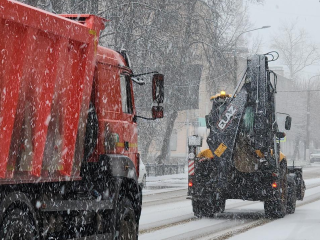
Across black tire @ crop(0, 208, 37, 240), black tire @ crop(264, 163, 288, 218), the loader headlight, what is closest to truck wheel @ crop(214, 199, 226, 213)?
black tire @ crop(264, 163, 288, 218)

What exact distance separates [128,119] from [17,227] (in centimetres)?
296

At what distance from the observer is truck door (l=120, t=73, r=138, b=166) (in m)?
9.37

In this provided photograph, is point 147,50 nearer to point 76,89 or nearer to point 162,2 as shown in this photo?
point 162,2

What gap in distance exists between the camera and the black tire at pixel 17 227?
268 inches

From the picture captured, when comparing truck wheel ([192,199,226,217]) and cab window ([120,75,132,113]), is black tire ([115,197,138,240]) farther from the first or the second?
truck wheel ([192,199,226,217])

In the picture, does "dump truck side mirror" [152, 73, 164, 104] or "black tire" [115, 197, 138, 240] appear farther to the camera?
"dump truck side mirror" [152, 73, 164, 104]

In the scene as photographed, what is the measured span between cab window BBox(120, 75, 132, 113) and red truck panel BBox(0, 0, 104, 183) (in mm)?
1190

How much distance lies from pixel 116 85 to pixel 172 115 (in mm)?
28502

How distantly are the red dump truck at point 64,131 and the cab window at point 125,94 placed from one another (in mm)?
13

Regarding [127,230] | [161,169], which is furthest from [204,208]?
[161,169]

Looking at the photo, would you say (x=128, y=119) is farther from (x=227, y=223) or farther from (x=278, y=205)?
(x=278, y=205)

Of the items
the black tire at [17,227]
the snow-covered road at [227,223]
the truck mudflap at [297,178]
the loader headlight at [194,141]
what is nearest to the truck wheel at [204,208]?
the snow-covered road at [227,223]

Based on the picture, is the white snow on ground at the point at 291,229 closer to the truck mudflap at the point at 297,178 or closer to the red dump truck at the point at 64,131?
the truck mudflap at the point at 297,178

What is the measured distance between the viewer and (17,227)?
22.9ft
